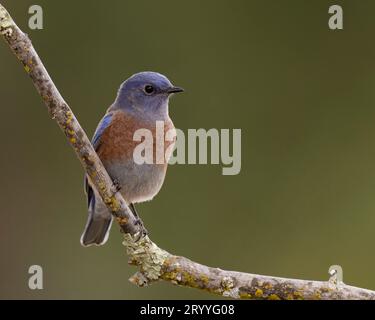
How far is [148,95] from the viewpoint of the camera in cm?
624

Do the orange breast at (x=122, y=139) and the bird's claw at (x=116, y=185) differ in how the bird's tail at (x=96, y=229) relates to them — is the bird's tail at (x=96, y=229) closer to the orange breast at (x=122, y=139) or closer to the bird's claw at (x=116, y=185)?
the orange breast at (x=122, y=139)

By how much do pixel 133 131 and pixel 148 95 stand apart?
0.34 meters

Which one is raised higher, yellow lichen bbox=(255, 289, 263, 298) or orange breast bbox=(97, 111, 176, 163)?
orange breast bbox=(97, 111, 176, 163)

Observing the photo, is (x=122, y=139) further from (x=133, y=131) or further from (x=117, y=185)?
(x=117, y=185)

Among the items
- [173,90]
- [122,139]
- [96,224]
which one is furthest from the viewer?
[96,224]

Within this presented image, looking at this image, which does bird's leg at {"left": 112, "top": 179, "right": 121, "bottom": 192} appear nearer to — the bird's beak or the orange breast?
the orange breast

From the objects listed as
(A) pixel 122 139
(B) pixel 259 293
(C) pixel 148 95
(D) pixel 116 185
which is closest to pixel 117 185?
(D) pixel 116 185

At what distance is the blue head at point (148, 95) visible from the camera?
6.22 metres

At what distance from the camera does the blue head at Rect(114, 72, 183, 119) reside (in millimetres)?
6219

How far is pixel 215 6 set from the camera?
919 centimetres

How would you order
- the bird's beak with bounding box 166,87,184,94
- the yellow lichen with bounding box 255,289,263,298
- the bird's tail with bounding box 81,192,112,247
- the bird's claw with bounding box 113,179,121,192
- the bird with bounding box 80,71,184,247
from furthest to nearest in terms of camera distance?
the bird's tail with bounding box 81,192,112,247, the bird's beak with bounding box 166,87,184,94, the bird with bounding box 80,71,184,247, the bird's claw with bounding box 113,179,121,192, the yellow lichen with bounding box 255,289,263,298

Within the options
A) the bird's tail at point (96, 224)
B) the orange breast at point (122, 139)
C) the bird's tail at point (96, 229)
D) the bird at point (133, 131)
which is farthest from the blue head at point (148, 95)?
the bird's tail at point (96, 229)

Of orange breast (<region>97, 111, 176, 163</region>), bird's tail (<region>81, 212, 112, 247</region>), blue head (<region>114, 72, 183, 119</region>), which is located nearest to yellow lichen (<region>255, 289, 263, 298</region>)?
orange breast (<region>97, 111, 176, 163</region>)

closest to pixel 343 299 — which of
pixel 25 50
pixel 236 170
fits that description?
pixel 25 50
